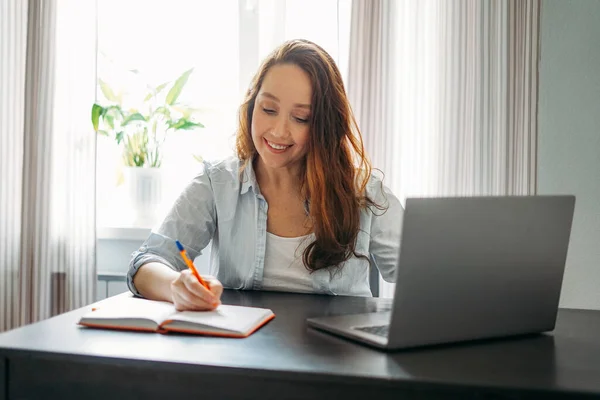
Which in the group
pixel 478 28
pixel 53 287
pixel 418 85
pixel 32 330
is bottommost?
pixel 53 287

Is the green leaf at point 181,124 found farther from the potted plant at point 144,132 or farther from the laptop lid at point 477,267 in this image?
the laptop lid at point 477,267

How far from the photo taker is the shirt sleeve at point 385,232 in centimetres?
172

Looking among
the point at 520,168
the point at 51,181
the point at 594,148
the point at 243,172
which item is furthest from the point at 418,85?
the point at 51,181

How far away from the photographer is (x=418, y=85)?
248 cm

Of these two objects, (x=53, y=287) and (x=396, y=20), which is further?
(x=53, y=287)

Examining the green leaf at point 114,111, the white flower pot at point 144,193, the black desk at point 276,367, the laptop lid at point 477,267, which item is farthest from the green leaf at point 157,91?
the laptop lid at point 477,267

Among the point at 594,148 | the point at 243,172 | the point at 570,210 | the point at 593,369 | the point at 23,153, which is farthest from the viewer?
the point at 23,153

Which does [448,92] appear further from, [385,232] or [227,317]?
[227,317]

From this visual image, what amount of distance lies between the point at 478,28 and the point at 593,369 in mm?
1751

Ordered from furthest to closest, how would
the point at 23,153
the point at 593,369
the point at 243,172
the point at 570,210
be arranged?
the point at 23,153, the point at 243,172, the point at 570,210, the point at 593,369

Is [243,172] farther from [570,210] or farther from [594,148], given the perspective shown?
[594,148]

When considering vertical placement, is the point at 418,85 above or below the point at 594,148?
above

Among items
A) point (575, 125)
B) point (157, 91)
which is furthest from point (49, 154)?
point (575, 125)

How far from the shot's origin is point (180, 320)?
41.7 inches
